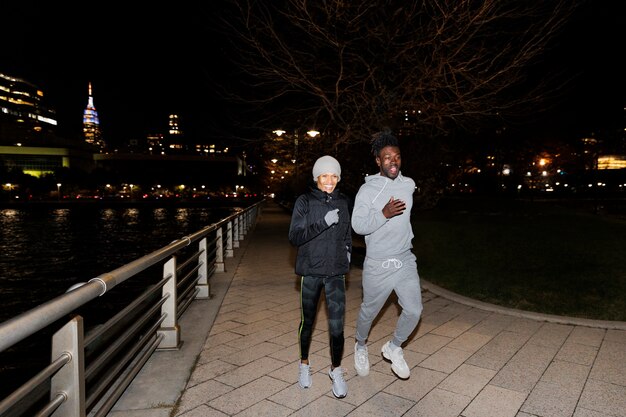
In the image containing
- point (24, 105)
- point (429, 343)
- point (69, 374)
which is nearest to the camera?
point (69, 374)

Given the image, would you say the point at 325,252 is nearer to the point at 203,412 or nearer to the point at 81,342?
the point at 203,412

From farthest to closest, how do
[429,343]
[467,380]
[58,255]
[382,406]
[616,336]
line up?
[58,255]
[616,336]
[429,343]
[467,380]
[382,406]

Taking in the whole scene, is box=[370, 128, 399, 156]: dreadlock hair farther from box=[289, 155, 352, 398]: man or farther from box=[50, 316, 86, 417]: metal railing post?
box=[50, 316, 86, 417]: metal railing post

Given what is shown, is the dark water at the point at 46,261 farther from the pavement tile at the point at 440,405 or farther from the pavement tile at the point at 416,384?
the pavement tile at the point at 440,405

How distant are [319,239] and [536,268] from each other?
8.01 metres

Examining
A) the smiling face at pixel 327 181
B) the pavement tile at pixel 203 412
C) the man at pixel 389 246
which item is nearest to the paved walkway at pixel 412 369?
the pavement tile at pixel 203 412

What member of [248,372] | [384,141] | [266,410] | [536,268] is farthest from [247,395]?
[536,268]

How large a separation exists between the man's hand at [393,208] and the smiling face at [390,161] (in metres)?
0.45

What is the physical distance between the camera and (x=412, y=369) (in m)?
4.37

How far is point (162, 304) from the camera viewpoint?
15.9 feet

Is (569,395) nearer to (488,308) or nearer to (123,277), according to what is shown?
(488,308)

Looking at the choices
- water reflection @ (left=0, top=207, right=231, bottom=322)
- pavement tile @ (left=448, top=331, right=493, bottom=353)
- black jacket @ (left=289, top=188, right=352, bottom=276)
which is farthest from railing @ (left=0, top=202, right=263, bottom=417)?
water reflection @ (left=0, top=207, right=231, bottom=322)

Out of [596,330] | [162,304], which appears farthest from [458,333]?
[162,304]

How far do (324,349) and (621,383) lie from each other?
9.48 feet
